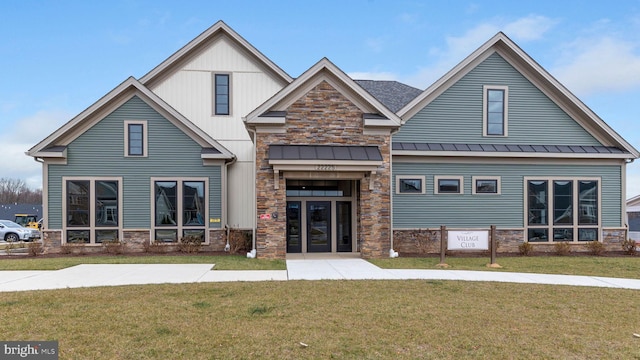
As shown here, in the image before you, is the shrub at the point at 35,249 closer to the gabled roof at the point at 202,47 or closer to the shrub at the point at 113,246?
the shrub at the point at 113,246

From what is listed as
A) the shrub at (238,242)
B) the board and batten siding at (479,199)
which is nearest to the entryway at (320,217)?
the shrub at (238,242)

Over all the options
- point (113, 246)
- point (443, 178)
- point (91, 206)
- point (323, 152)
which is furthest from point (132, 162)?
point (443, 178)

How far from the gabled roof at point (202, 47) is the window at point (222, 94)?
1557 millimetres

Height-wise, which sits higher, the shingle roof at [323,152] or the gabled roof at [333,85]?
the gabled roof at [333,85]

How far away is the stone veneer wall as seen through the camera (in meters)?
13.9

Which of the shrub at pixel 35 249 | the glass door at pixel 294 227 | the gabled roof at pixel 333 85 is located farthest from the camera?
the glass door at pixel 294 227

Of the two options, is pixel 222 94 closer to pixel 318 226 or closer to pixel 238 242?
pixel 238 242

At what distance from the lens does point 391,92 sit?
850 inches

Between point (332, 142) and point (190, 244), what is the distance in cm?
698

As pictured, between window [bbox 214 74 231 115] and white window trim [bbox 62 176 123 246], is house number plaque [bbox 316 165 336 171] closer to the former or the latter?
window [bbox 214 74 231 115]

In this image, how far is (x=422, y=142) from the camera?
17.0 m

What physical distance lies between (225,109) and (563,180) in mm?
15143

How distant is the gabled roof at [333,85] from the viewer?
13.9 meters

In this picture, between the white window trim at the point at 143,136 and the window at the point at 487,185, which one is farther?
the window at the point at 487,185
